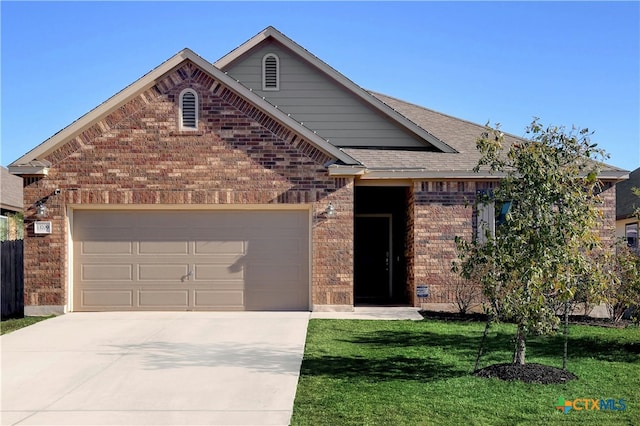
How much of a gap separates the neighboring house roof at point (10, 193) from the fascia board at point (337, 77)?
551 inches

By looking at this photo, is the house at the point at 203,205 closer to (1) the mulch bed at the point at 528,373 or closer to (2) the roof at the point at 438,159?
(2) the roof at the point at 438,159

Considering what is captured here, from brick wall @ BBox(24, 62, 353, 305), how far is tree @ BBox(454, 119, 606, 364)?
668 cm

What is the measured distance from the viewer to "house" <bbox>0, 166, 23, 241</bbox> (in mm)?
26578

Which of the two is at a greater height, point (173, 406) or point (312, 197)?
point (312, 197)

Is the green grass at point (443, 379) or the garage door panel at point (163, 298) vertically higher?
the garage door panel at point (163, 298)

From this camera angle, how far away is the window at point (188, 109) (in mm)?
15039

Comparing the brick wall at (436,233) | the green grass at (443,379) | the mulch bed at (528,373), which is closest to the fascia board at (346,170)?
the brick wall at (436,233)

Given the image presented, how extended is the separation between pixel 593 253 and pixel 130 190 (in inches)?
429

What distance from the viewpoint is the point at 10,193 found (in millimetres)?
28625

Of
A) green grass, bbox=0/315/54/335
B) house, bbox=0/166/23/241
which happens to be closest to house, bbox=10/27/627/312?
green grass, bbox=0/315/54/335

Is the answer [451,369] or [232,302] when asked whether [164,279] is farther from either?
[451,369]

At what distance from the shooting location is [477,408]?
7.48m

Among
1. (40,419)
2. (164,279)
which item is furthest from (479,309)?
(40,419)

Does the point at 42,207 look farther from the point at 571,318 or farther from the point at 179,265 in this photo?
the point at 571,318
